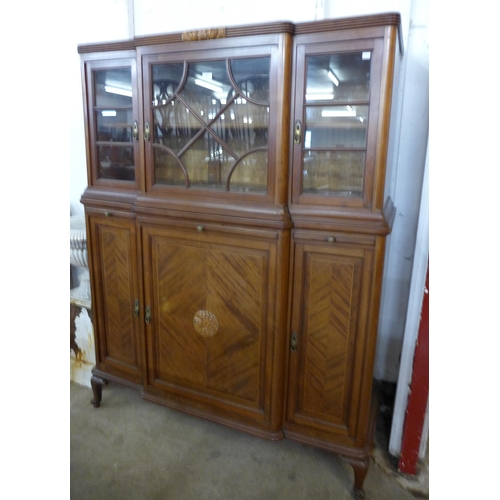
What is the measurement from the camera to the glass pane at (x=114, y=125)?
163 cm

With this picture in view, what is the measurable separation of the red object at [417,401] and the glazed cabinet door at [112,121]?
1234mm

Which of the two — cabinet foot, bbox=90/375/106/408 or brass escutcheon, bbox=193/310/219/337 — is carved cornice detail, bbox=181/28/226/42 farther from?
cabinet foot, bbox=90/375/106/408

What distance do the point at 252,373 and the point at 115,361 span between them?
0.73 m

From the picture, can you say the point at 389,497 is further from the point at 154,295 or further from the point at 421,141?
the point at 421,141

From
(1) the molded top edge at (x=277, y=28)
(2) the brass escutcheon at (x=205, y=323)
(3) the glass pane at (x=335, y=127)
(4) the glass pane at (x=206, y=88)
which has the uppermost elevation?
(1) the molded top edge at (x=277, y=28)

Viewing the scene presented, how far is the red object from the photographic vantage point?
1.49 meters

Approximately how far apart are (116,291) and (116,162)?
0.57 metres

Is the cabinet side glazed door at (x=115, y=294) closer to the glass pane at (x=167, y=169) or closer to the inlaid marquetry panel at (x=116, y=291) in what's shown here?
the inlaid marquetry panel at (x=116, y=291)

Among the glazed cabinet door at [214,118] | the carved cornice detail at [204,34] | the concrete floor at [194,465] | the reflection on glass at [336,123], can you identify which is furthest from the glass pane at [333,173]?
the concrete floor at [194,465]

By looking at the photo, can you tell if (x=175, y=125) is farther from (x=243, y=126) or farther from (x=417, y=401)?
(x=417, y=401)

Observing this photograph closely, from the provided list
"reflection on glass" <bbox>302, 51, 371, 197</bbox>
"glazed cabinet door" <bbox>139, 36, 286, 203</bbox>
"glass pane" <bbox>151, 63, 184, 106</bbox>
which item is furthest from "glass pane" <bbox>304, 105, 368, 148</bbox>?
"glass pane" <bbox>151, 63, 184, 106</bbox>

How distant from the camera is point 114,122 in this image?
65.2 inches

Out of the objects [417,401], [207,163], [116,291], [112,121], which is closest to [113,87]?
[112,121]
